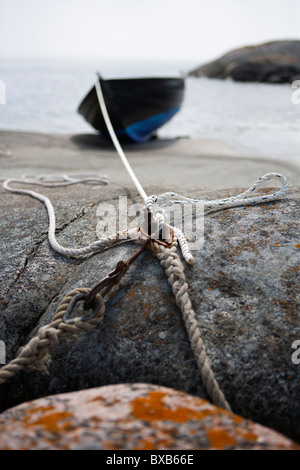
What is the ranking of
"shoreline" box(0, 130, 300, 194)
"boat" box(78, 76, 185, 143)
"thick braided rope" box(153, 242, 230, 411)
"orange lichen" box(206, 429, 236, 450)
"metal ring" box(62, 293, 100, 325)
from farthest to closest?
"boat" box(78, 76, 185, 143) → "shoreline" box(0, 130, 300, 194) → "metal ring" box(62, 293, 100, 325) → "thick braided rope" box(153, 242, 230, 411) → "orange lichen" box(206, 429, 236, 450)

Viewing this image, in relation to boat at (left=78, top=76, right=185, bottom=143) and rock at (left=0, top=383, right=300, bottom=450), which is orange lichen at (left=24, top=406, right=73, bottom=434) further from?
boat at (left=78, top=76, right=185, bottom=143)

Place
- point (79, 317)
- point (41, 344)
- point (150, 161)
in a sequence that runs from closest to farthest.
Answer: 1. point (41, 344)
2. point (79, 317)
3. point (150, 161)

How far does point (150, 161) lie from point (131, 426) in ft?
15.4

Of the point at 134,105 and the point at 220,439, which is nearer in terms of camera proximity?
the point at 220,439

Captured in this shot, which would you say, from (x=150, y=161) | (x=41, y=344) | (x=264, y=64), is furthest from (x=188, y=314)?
(x=264, y=64)

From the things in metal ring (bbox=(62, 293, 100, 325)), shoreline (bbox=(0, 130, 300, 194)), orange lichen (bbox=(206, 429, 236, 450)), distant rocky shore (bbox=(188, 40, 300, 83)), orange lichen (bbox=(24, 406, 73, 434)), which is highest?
distant rocky shore (bbox=(188, 40, 300, 83))

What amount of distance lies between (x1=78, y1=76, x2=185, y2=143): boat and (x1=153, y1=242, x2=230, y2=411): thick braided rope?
218 inches

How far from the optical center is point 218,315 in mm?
1180

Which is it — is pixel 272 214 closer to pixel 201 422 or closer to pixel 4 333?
pixel 201 422

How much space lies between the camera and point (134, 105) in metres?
6.40

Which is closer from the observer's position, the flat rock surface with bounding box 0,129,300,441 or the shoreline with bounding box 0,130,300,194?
the flat rock surface with bounding box 0,129,300,441

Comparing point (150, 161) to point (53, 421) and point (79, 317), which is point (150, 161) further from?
point (53, 421)

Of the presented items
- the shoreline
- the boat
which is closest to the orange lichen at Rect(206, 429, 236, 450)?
the shoreline

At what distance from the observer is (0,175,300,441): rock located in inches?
41.2
